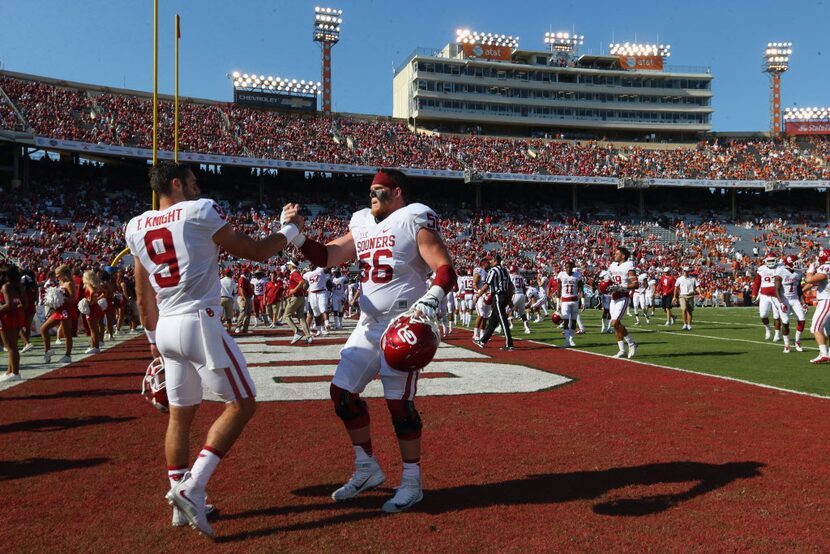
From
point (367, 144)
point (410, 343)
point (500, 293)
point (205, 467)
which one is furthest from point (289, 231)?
point (367, 144)

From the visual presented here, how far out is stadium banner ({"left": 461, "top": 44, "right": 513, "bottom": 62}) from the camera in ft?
214

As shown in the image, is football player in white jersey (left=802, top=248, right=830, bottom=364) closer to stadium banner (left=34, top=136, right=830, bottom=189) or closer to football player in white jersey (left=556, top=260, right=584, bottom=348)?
football player in white jersey (left=556, top=260, right=584, bottom=348)

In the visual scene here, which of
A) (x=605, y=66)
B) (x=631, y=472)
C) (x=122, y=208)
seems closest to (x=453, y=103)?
(x=605, y=66)

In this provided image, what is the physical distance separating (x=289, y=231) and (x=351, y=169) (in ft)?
139

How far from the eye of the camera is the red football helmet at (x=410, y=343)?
3.75m

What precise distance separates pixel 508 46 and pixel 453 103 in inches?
406

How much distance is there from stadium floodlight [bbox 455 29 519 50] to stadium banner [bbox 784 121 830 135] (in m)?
27.9

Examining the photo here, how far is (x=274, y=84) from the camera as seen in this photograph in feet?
182

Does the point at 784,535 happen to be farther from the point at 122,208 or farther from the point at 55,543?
the point at 122,208

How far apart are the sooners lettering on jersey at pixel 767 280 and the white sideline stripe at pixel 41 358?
48.6ft

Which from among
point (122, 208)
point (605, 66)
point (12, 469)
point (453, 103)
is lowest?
point (12, 469)

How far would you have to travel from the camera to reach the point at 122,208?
1503 inches

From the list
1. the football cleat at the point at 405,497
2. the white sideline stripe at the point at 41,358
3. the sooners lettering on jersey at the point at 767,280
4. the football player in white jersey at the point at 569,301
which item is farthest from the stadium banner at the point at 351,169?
the football cleat at the point at 405,497

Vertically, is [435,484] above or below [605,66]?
below
